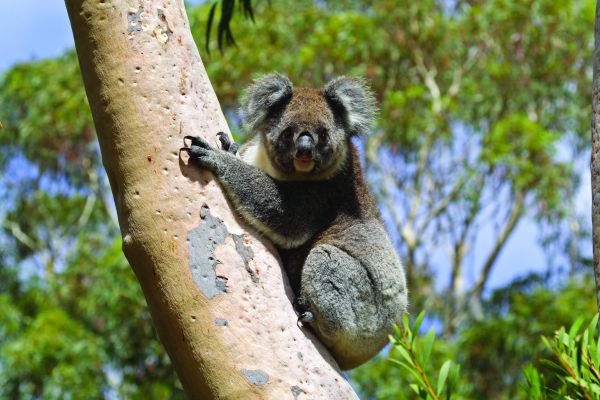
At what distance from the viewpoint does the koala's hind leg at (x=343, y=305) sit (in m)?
3.33

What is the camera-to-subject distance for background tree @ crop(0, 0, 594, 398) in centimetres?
1227

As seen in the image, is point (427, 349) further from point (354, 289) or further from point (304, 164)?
point (304, 164)

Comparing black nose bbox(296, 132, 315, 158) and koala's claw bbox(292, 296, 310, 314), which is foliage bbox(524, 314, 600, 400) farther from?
black nose bbox(296, 132, 315, 158)

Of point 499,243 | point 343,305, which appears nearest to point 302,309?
point 343,305

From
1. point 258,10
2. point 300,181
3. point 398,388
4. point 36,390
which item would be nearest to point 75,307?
point 36,390

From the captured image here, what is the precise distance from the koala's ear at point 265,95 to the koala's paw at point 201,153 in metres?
1.04

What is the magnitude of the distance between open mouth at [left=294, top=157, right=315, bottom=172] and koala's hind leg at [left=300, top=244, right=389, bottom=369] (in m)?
0.43

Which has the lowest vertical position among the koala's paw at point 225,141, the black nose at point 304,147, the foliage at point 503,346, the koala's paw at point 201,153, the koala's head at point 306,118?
the foliage at point 503,346

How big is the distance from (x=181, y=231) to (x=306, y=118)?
1.37 m

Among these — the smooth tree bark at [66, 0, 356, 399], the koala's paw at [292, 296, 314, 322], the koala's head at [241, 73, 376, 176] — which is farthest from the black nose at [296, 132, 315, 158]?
the smooth tree bark at [66, 0, 356, 399]

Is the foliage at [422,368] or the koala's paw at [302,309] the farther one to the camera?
the koala's paw at [302,309]

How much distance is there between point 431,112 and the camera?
14188 mm

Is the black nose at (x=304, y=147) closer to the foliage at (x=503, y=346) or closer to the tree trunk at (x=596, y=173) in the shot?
the tree trunk at (x=596, y=173)

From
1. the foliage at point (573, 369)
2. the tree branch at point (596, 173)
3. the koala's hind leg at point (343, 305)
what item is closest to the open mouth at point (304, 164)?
the koala's hind leg at point (343, 305)
